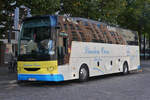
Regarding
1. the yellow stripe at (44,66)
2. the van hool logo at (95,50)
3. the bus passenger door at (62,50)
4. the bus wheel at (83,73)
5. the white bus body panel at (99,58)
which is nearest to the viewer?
the yellow stripe at (44,66)

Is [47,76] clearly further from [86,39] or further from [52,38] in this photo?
[86,39]

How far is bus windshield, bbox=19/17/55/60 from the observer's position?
11.6 m

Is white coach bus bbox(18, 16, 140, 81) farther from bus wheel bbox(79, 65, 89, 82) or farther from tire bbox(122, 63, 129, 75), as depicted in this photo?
tire bbox(122, 63, 129, 75)

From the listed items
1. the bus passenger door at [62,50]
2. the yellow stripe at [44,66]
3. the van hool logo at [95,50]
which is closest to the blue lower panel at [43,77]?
the yellow stripe at [44,66]

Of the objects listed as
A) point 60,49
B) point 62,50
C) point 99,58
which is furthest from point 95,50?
point 60,49

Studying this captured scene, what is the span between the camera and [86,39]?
1390 centimetres

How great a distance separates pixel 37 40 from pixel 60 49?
1.10 metres

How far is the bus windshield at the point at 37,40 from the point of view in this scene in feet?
38.1

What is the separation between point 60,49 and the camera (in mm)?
11922

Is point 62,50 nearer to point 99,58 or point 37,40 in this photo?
point 37,40

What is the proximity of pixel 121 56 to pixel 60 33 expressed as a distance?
7137 mm

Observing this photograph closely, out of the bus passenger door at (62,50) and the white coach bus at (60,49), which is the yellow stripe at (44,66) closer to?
the white coach bus at (60,49)

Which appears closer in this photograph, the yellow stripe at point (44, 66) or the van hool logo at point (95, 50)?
A: the yellow stripe at point (44, 66)

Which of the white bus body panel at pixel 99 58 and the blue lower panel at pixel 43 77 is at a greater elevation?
the white bus body panel at pixel 99 58
